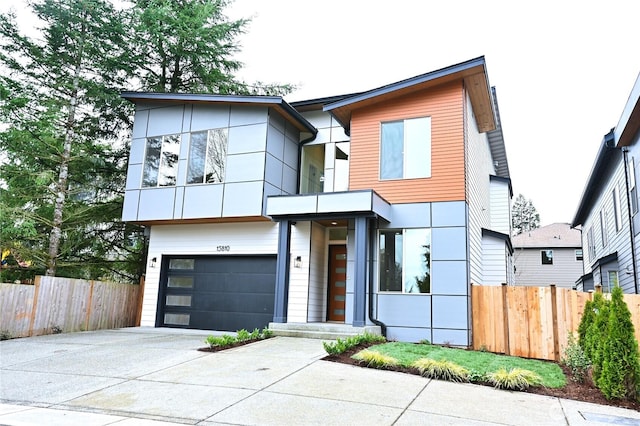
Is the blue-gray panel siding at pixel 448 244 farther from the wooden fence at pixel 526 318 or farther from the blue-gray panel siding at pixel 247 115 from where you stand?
the blue-gray panel siding at pixel 247 115

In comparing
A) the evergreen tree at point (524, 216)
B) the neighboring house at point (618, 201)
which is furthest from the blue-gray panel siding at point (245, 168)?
the evergreen tree at point (524, 216)

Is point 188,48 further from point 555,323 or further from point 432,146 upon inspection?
point 555,323

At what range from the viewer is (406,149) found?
36.4ft

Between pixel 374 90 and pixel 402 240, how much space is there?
369 cm

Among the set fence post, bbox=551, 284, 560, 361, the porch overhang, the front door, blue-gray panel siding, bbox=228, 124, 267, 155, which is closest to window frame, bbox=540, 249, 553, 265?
the front door

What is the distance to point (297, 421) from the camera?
4598 mm

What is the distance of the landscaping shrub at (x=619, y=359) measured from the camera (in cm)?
579

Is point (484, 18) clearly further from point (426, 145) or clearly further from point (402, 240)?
point (402, 240)

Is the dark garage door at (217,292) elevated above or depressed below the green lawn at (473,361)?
above

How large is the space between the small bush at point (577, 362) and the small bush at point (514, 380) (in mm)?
1004

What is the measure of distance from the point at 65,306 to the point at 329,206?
7.21 meters

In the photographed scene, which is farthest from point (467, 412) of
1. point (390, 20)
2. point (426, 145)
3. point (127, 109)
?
point (127, 109)

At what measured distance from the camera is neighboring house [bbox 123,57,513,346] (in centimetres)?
1030

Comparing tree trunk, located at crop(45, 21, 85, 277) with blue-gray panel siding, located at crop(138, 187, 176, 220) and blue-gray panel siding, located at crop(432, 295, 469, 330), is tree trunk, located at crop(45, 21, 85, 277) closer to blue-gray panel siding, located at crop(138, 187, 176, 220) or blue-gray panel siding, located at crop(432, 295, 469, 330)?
blue-gray panel siding, located at crop(138, 187, 176, 220)
